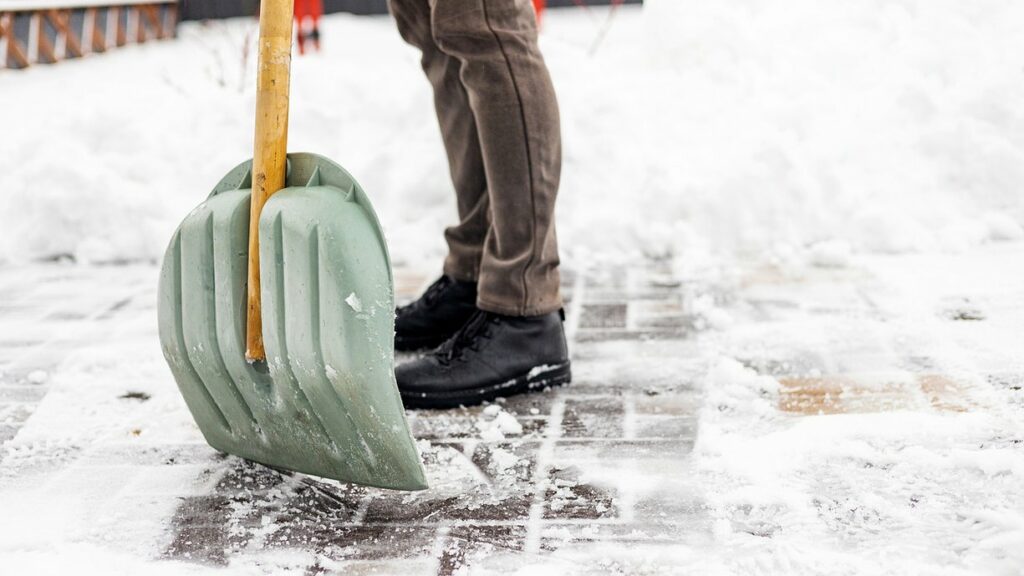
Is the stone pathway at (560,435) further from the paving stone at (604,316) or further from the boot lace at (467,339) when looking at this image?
the boot lace at (467,339)

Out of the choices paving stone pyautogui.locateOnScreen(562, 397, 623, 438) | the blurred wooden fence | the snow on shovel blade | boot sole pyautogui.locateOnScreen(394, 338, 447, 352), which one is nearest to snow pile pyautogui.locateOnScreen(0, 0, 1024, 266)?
boot sole pyautogui.locateOnScreen(394, 338, 447, 352)

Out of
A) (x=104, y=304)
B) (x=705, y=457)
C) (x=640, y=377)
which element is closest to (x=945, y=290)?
(x=640, y=377)

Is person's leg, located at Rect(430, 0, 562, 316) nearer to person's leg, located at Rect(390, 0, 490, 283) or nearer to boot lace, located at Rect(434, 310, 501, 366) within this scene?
boot lace, located at Rect(434, 310, 501, 366)

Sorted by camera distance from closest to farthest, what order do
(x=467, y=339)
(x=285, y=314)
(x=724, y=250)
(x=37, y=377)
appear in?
(x=285, y=314)
(x=467, y=339)
(x=37, y=377)
(x=724, y=250)

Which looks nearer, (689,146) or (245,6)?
(689,146)

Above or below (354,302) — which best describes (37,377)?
below

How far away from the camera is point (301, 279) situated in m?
1.65

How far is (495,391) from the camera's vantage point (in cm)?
222

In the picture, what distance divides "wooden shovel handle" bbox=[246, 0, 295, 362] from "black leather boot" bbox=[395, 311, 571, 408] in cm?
49

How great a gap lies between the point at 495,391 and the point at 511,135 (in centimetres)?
50

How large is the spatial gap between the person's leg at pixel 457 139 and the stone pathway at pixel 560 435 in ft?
1.13

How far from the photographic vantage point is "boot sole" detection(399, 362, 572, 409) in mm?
2176

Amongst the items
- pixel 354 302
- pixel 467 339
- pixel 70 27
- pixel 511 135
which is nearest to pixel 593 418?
pixel 467 339

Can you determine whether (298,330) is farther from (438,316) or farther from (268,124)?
(438,316)
